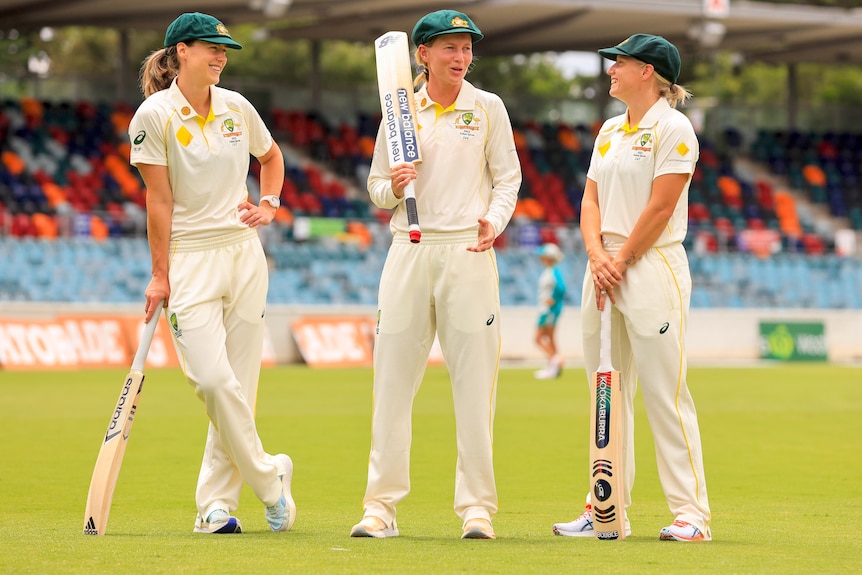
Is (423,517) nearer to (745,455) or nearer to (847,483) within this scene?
(847,483)

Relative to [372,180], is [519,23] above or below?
above

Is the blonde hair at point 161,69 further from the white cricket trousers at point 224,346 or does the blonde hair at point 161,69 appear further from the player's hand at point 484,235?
the player's hand at point 484,235

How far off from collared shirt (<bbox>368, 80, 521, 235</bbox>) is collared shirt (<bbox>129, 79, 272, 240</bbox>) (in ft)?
2.38

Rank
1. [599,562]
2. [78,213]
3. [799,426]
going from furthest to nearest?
[78,213] < [799,426] < [599,562]

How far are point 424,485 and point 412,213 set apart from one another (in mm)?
3480

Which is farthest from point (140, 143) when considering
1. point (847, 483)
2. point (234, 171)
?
point (847, 483)

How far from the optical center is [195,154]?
679 centimetres

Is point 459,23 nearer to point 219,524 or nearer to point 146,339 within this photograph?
point 146,339

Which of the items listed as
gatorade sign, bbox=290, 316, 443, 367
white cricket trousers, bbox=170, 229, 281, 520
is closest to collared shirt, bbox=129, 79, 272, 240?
white cricket trousers, bbox=170, 229, 281, 520

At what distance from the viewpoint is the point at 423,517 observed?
789 centimetres

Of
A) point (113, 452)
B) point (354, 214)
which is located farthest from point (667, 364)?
point (354, 214)

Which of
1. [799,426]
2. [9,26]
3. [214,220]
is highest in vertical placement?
[9,26]

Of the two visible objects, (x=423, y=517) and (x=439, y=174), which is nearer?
(x=439, y=174)

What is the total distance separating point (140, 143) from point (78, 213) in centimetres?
1825
